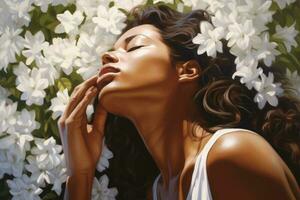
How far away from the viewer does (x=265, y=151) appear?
99 centimetres

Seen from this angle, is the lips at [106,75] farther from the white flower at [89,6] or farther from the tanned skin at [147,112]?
the white flower at [89,6]

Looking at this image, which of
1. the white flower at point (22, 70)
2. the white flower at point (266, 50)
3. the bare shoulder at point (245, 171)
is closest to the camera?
the bare shoulder at point (245, 171)

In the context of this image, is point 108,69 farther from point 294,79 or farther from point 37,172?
point 294,79

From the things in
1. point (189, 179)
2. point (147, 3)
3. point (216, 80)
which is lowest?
point (189, 179)

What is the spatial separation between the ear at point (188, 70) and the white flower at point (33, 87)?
260mm

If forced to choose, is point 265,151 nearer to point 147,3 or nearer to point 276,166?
point 276,166

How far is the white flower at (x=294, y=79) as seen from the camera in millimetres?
1115

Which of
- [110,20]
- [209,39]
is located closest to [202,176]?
[209,39]

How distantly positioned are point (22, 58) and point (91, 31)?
0.50ft

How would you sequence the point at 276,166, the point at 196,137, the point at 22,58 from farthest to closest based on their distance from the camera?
the point at 22,58 → the point at 196,137 → the point at 276,166

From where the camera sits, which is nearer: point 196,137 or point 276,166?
point 276,166

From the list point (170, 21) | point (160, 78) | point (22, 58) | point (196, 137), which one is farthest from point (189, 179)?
point (22, 58)

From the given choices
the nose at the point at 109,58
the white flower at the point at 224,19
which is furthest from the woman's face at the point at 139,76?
the white flower at the point at 224,19

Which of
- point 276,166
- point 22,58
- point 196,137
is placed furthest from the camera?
point 22,58
